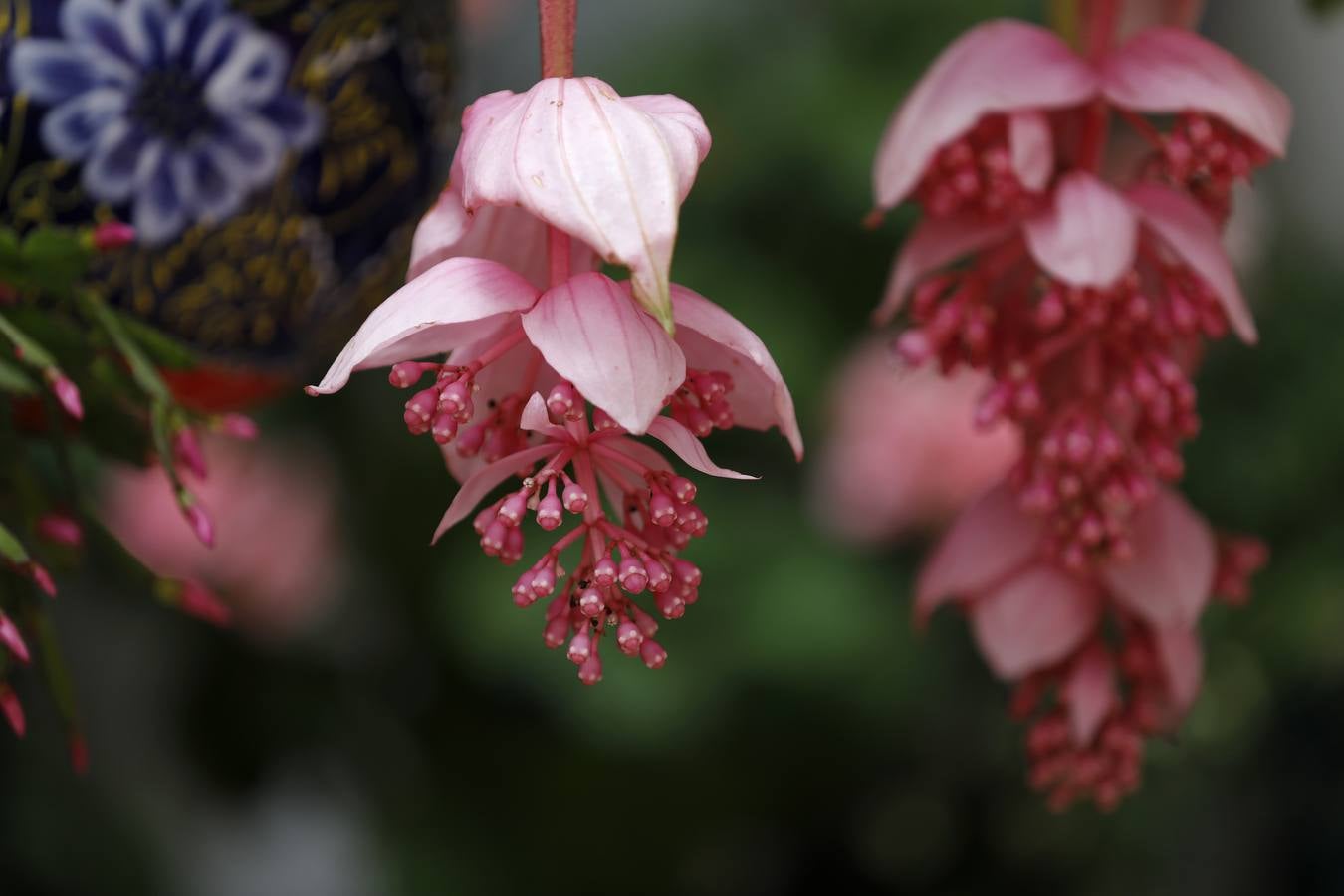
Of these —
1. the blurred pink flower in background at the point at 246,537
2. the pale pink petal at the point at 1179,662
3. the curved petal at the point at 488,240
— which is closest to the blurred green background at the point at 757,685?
the blurred pink flower in background at the point at 246,537

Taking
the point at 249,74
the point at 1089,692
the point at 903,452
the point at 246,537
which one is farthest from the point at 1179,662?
the point at 246,537

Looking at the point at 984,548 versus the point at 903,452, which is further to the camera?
the point at 903,452

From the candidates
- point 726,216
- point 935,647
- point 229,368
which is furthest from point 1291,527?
point 229,368

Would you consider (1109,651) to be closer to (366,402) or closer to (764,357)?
(764,357)

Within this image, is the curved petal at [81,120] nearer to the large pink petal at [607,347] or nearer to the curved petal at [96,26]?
the curved petal at [96,26]

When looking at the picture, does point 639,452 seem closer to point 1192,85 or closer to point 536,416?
point 536,416

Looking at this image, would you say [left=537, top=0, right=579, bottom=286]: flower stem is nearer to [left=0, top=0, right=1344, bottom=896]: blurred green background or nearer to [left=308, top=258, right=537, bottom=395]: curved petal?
[left=308, top=258, right=537, bottom=395]: curved petal
